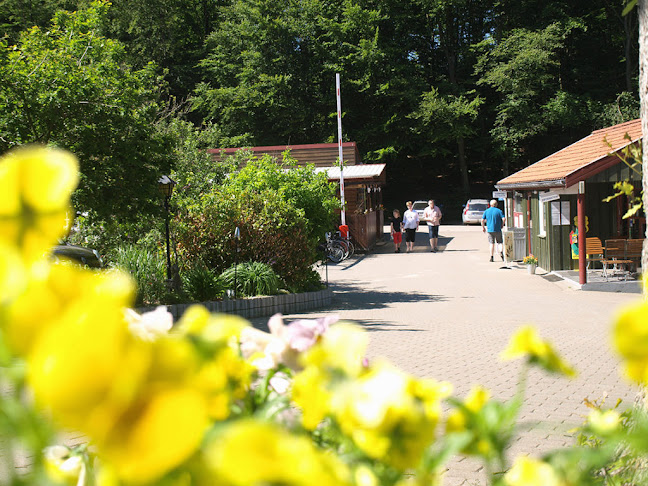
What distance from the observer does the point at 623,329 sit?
0.41 meters

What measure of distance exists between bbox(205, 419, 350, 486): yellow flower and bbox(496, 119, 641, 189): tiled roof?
610 inches

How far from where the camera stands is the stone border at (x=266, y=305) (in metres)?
11.0

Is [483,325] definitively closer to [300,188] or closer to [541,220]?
[300,188]

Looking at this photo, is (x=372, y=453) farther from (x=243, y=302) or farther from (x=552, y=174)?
(x=552, y=174)

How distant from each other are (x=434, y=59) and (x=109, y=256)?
142ft

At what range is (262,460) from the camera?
31 cm

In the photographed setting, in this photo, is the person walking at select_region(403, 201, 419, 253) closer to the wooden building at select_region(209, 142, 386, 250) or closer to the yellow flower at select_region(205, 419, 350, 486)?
the wooden building at select_region(209, 142, 386, 250)

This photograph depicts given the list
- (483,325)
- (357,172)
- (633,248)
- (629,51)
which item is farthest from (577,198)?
(629,51)

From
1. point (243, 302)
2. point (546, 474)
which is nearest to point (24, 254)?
point (546, 474)

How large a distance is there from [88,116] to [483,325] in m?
7.27

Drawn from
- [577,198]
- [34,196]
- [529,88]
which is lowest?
[34,196]

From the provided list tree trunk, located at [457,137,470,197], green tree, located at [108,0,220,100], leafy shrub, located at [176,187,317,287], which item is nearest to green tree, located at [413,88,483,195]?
tree trunk, located at [457,137,470,197]

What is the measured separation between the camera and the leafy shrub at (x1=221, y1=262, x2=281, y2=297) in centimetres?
1195

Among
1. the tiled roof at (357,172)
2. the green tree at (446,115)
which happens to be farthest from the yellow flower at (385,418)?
the green tree at (446,115)
